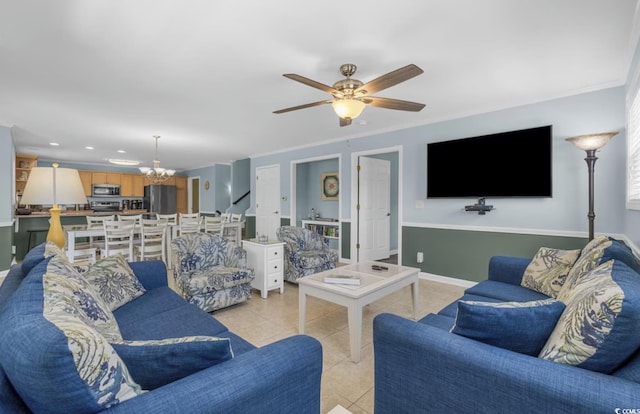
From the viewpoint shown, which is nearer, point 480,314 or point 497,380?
point 497,380

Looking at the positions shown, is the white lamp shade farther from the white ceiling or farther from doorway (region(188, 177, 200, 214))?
doorway (region(188, 177, 200, 214))

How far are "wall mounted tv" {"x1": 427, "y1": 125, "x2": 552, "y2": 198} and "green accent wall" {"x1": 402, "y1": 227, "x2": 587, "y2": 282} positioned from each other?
20.5 inches

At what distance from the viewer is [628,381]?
0.86 meters

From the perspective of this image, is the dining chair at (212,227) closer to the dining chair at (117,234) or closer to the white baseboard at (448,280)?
the dining chair at (117,234)

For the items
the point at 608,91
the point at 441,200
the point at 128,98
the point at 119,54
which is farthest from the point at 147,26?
the point at 608,91

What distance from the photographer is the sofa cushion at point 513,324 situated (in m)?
1.09

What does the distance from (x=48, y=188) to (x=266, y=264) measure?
2.07 meters

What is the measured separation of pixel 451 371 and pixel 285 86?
2.77 m

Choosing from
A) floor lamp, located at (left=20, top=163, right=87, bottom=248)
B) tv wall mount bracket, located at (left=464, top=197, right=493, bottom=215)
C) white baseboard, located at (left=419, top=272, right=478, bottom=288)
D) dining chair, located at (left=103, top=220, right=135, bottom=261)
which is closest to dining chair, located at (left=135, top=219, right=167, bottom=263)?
dining chair, located at (left=103, top=220, right=135, bottom=261)

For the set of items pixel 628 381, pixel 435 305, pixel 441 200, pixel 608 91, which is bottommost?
pixel 435 305

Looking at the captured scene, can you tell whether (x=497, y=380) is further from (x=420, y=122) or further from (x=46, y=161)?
(x=46, y=161)

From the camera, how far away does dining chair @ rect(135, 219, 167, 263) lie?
15.0 feet

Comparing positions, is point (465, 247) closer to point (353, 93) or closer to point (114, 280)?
point (353, 93)

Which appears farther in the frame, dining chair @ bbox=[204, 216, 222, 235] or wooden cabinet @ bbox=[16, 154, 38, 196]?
wooden cabinet @ bbox=[16, 154, 38, 196]
